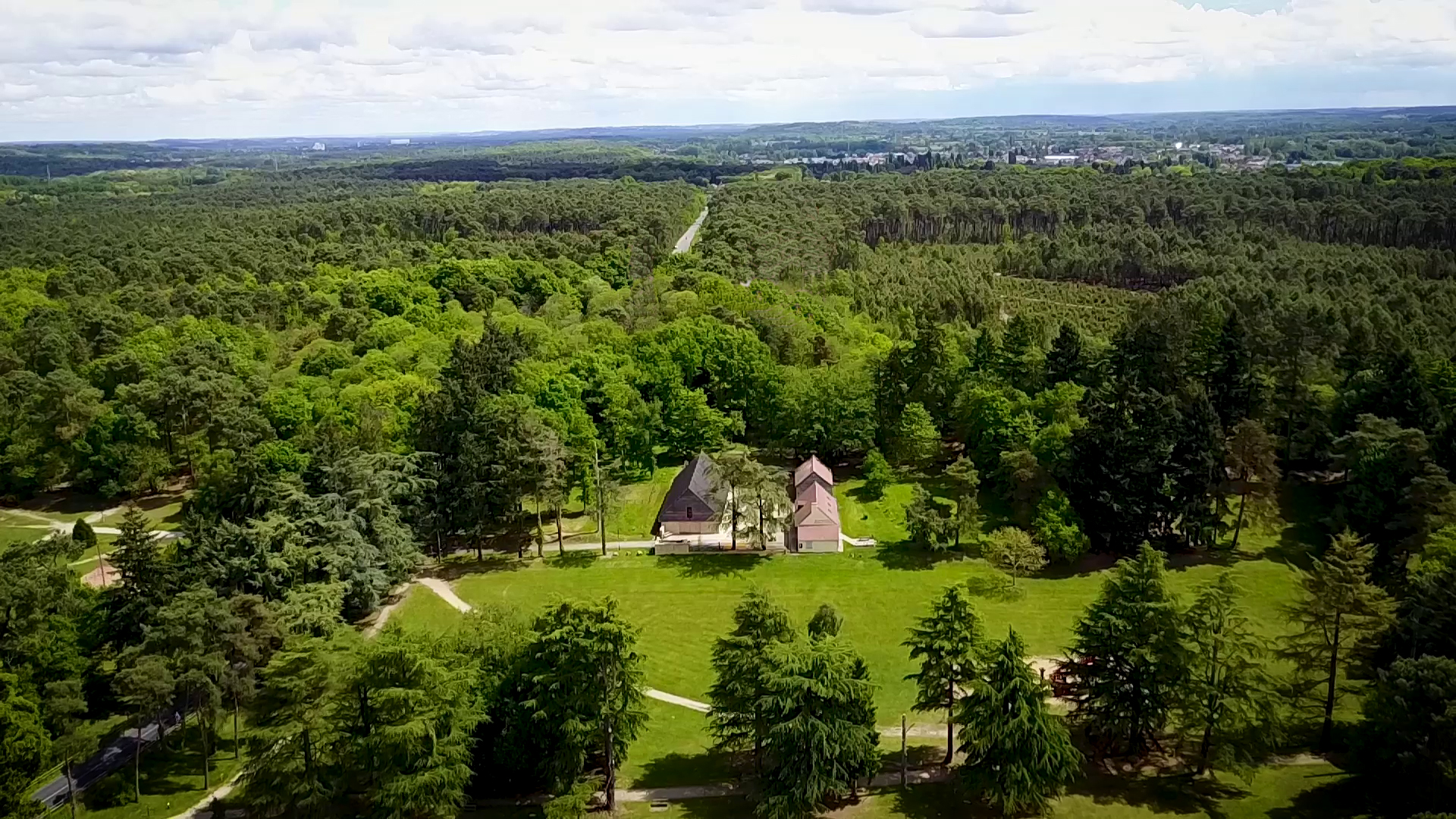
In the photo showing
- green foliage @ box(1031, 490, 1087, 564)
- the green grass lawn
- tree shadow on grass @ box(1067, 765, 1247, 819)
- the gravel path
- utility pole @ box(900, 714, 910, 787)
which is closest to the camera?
tree shadow on grass @ box(1067, 765, 1247, 819)

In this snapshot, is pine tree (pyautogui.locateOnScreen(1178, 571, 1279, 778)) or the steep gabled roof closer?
pine tree (pyautogui.locateOnScreen(1178, 571, 1279, 778))

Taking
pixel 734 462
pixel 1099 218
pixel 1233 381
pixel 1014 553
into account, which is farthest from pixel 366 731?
pixel 1099 218

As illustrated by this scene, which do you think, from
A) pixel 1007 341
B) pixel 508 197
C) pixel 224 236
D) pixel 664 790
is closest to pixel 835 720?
pixel 664 790

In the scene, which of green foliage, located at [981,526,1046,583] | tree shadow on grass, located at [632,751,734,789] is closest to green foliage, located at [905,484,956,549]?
green foliage, located at [981,526,1046,583]

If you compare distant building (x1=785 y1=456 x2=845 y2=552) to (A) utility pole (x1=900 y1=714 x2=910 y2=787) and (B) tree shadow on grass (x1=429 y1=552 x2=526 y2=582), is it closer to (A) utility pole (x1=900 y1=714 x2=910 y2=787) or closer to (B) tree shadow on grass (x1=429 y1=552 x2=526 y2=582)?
(B) tree shadow on grass (x1=429 y1=552 x2=526 y2=582)

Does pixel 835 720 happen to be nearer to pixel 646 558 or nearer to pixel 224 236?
pixel 646 558

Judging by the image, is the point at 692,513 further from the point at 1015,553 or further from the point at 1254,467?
the point at 1254,467
